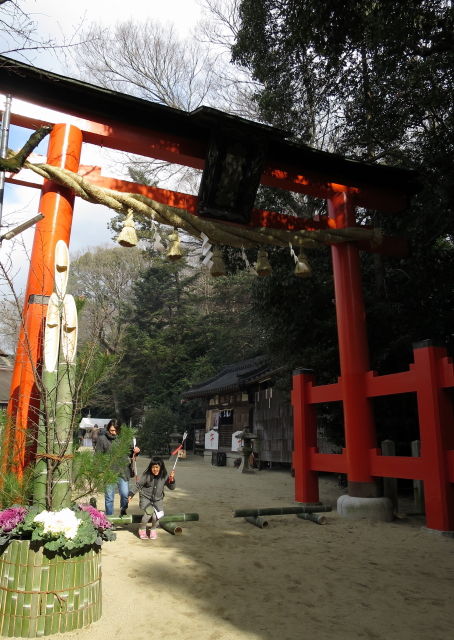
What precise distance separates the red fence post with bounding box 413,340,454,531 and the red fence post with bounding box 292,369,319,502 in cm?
214

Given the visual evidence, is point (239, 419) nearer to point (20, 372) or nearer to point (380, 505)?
point (380, 505)

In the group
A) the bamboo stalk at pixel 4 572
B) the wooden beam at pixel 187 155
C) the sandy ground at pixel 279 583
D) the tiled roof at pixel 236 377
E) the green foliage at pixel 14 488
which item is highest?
the wooden beam at pixel 187 155

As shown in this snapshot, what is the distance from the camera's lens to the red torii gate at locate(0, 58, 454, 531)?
520 cm

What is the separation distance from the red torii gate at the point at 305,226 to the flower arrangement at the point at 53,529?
3.09 ft

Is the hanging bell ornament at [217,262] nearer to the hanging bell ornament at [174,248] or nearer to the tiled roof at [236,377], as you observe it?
the hanging bell ornament at [174,248]

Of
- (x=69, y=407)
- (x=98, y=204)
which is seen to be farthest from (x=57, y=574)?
(x=98, y=204)

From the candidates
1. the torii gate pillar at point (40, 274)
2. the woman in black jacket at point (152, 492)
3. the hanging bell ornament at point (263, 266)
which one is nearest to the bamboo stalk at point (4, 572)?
the torii gate pillar at point (40, 274)

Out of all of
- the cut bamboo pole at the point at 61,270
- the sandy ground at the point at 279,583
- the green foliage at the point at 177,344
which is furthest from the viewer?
the green foliage at the point at 177,344

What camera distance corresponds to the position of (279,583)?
3.96 meters

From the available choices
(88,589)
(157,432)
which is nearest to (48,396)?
(88,589)

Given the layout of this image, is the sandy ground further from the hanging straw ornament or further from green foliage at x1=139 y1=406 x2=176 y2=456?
green foliage at x1=139 y1=406 x2=176 y2=456

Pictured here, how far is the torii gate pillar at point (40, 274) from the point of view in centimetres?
420

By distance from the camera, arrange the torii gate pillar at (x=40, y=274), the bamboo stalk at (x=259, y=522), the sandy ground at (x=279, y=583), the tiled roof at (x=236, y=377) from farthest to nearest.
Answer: the tiled roof at (x=236, y=377), the bamboo stalk at (x=259, y=522), the torii gate pillar at (x=40, y=274), the sandy ground at (x=279, y=583)

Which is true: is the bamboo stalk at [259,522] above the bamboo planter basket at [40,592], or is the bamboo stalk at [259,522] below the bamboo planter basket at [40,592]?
below
